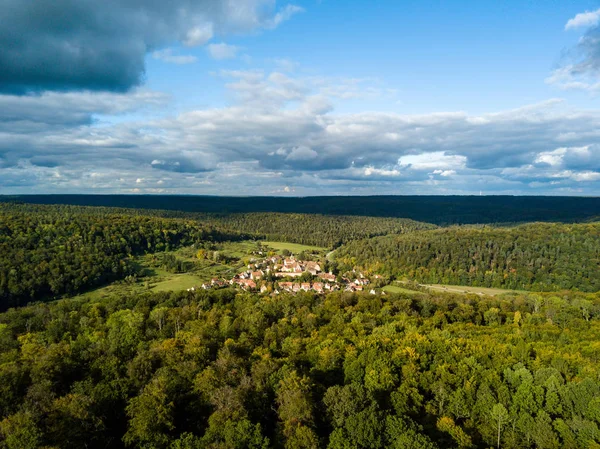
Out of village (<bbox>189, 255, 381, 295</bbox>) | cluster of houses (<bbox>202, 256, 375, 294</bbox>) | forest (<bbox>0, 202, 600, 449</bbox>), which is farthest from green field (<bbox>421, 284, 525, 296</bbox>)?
forest (<bbox>0, 202, 600, 449</bbox>)

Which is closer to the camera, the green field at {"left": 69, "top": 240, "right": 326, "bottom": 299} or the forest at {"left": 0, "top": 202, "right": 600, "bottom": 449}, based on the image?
the forest at {"left": 0, "top": 202, "right": 600, "bottom": 449}

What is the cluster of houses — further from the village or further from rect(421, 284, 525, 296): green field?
rect(421, 284, 525, 296): green field

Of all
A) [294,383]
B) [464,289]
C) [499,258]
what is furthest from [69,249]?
[499,258]

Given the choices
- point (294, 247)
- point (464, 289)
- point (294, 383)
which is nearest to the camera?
point (294, 383)

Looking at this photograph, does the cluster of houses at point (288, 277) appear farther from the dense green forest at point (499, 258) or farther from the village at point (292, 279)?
the dense green forest at point (499, 258)

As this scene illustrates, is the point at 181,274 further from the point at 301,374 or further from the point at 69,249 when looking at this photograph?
the point at 301,374

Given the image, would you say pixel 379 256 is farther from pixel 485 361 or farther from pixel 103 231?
pixel 103 231
